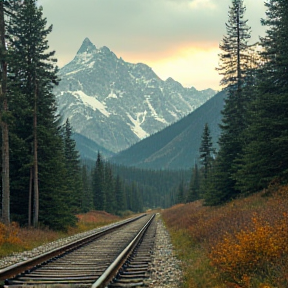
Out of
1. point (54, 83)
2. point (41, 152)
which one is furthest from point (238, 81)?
point (41, 152)

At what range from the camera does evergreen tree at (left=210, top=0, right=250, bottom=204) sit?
26.6 m

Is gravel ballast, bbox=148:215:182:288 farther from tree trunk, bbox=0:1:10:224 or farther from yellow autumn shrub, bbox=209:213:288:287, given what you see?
tree trunk, bbox=0:1:10:224

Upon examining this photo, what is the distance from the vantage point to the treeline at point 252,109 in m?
18.5

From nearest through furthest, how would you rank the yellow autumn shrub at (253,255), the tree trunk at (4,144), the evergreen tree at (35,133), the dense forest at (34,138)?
the yellow autumn shrub at (253,255) < the tree trunk at (4,144) < the dense forest at (34,138) < the evergreen tree at (35,133)

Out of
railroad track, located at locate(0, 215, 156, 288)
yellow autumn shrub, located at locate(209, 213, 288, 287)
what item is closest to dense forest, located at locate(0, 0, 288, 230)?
railroad track, located at locate(0, 215, 156, 288)

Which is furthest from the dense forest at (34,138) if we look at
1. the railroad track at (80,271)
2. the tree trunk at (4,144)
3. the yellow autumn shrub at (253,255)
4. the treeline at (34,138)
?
Result: the yellow autumn shrub at (253,255)

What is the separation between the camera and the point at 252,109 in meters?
24.5

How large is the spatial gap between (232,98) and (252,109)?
443 cm

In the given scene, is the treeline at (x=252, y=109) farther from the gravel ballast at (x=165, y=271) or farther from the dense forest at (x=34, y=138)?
the dense forest at (x=34, y=138)

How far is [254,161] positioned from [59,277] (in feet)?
50.1

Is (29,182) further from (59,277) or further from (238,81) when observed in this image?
(238,81)

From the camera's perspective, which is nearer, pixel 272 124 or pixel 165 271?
pixel 165 271

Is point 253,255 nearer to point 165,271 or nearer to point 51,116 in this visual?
point 165,271

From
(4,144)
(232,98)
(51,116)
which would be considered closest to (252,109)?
(232,98)
